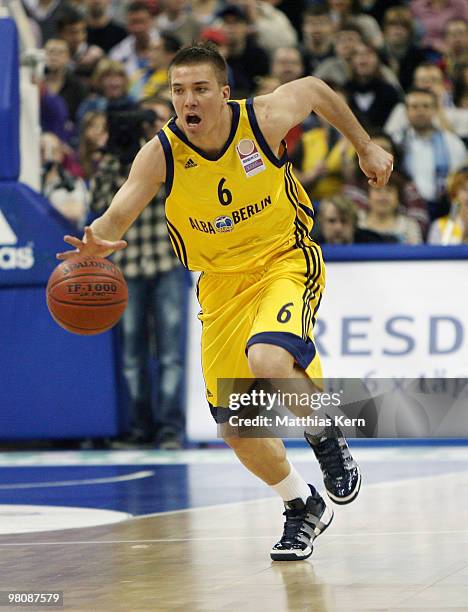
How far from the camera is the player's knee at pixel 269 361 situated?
5.61 m

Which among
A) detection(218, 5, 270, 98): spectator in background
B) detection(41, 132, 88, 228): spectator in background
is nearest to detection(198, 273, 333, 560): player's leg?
detection(41, 132, 88, 228): spectator in background

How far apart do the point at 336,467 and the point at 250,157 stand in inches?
57.5

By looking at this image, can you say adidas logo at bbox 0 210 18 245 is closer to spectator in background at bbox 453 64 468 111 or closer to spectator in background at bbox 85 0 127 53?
spectator in background at bbox 85 0 127 53

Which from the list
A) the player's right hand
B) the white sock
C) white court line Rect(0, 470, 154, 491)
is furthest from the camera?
white court line Rect(0, 470, 154, 491)

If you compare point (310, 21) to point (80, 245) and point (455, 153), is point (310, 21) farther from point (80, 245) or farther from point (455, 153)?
point (80, 245)

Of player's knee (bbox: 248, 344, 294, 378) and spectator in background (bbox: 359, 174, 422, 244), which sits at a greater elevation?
spectator in background (bbox: 359, 174, 422, 244)

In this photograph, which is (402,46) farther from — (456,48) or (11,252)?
(11,252)

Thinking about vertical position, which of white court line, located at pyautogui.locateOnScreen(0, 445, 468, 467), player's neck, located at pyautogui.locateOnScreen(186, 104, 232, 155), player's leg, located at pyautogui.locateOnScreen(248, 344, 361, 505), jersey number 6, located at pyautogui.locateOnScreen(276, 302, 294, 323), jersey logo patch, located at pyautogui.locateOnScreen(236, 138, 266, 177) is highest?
player's neck, located at pyautogui.locateOnScreen(186, 104, 232, 155)

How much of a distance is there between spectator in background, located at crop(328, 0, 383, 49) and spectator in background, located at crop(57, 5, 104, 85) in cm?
249

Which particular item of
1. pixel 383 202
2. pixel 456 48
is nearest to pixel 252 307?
pixel 383 202

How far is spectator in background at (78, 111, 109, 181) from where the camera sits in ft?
40.0

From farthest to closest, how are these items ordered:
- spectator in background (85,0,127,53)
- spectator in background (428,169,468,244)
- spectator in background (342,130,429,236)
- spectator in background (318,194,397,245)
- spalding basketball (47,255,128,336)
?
spectator in background (85,0,127,53) < spectator in background (342,130,429,236) < spectator in background (428,169,468,244) < spectator in background (318,194,397,245) < spalding basketball (47,255,128,336)

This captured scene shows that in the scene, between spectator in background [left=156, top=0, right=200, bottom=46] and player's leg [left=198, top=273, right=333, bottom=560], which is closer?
player's leg [left=198, top=273, right=333, bottom=560]

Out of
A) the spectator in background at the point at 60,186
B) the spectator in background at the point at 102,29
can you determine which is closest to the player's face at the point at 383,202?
the spectator in background at the point at 60,186
